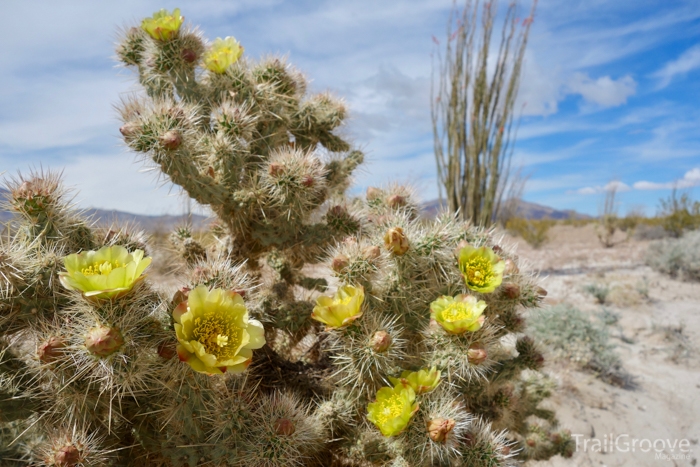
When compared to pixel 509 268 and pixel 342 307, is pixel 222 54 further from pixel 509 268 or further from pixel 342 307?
pixel 509 268

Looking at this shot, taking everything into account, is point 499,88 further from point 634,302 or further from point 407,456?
point 407,456

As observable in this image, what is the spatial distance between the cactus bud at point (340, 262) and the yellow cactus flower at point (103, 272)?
2.41 feet

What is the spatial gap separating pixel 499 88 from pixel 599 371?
7030mm

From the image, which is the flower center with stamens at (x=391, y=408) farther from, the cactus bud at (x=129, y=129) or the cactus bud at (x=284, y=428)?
the cactus bud at (x=129, y=129)

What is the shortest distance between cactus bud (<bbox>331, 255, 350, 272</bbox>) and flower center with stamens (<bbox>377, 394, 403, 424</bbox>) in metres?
0.53

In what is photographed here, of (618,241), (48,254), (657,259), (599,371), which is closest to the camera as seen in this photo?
(48,254)

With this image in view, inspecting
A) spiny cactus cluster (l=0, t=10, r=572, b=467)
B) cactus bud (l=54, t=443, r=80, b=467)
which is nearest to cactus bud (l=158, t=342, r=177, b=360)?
spiny cactus cluster (l=0, t=10, r=572, b=467)

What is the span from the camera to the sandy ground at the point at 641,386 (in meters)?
3.82

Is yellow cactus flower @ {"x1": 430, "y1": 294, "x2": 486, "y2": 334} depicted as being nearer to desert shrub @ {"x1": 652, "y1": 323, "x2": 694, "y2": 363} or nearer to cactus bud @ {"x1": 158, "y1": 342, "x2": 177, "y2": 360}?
cactus bud @ {"x1": 158, "y1": 342, "x2": 177, "y2": 360}

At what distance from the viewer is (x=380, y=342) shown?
1.79 m

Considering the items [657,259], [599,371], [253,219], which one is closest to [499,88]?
[657,259]

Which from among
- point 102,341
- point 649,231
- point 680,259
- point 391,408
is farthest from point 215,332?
point 649,231

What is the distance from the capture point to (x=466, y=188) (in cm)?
A: 1038

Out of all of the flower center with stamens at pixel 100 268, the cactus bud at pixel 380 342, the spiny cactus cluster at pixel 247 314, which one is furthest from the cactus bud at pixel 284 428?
the flower center with stamens at pixel 100 268
